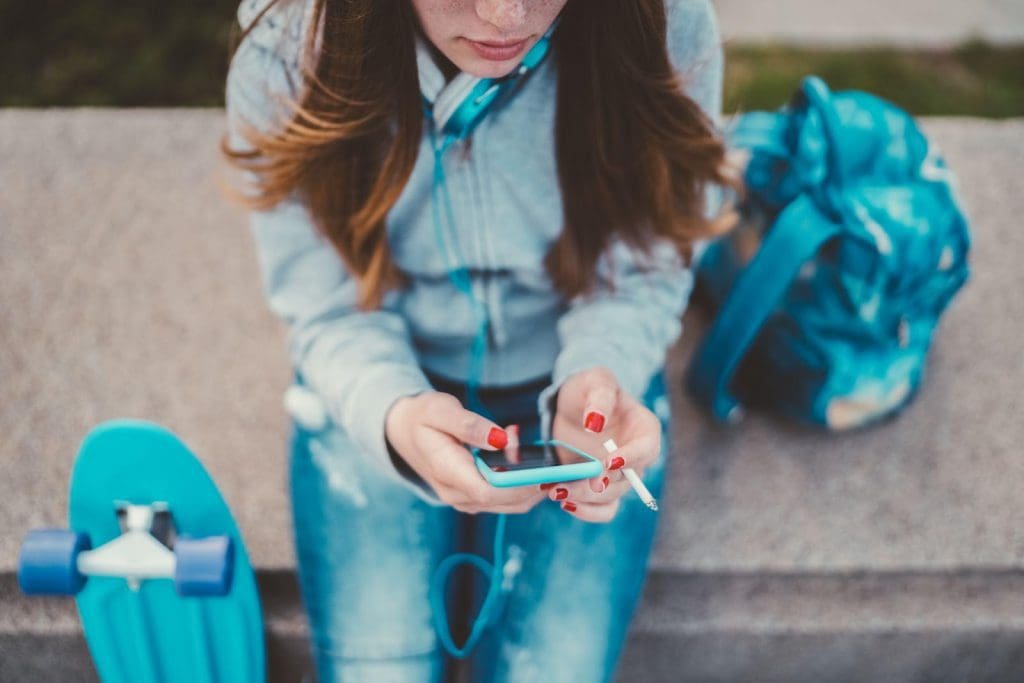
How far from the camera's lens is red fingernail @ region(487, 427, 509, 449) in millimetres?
920

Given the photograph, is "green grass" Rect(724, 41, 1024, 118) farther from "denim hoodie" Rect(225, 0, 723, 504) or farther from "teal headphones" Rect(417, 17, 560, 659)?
"teal headphones" Rect(417, 17, 560, 659)

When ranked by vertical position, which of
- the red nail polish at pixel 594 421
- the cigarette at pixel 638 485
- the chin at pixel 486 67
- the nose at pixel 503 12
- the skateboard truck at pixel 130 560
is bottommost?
the skateboard truck at pixel 130 560

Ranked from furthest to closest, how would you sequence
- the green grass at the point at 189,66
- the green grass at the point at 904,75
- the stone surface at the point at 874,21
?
the stone surface at the point at 874,21
the green grass at the point at 904,75
the green grass at the point at 189,66

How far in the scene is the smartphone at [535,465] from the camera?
867 mm

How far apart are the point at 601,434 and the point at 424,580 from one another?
31 centimetres

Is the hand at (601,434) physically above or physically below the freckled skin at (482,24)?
below

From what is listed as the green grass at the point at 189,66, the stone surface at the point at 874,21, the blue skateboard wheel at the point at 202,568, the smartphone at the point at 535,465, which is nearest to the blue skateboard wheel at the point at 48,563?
the blue skateboard wheel at the point at 202,568

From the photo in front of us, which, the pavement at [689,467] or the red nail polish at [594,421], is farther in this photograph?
the pavement at [689,467]

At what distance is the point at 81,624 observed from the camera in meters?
1.26

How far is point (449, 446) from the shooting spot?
978 millimetres

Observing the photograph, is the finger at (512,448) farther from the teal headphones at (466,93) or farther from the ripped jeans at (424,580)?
the teal headphones at (466,93)

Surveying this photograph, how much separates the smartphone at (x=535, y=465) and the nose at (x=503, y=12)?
43 centimetres

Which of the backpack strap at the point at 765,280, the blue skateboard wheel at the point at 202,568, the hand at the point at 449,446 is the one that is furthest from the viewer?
the backpack strap at the point at 765,280

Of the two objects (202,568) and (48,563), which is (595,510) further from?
(48,563)
